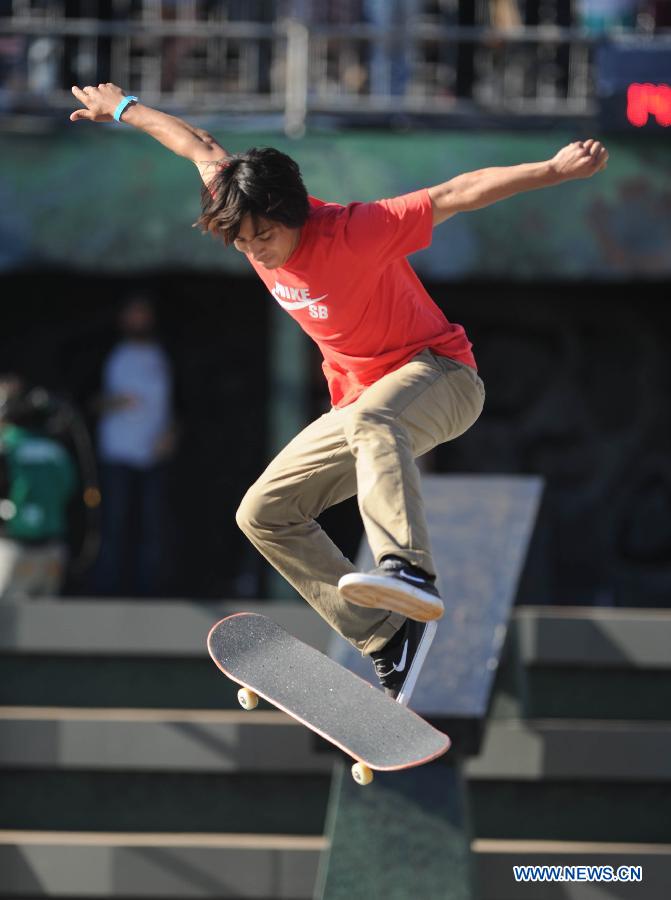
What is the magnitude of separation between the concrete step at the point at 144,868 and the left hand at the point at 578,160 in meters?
4.04

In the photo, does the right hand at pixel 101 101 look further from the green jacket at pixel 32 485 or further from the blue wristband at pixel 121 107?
the green jacket at pixel 32 485

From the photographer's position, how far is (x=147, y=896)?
7.71 meters

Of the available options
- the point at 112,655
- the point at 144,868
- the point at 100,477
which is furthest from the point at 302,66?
the point at 144,868

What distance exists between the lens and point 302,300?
527cm

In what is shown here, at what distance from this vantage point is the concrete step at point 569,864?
6.65m

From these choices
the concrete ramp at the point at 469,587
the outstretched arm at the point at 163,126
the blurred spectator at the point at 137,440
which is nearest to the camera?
the outstretched arm at the point at 163,126

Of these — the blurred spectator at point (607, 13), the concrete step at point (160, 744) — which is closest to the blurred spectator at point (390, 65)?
the blurred spectator at point (607, 13)

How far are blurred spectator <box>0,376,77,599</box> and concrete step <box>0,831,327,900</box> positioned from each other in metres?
1.56

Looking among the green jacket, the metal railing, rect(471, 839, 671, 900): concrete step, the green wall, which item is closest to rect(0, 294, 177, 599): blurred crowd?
the green jacket

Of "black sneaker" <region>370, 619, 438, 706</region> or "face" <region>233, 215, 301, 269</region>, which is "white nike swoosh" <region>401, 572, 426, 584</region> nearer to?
"black sneaker" <region>370, 619, 438, 706</region>

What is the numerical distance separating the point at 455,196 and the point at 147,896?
4239 millimetres

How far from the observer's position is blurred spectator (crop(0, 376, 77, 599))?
861 centimetres

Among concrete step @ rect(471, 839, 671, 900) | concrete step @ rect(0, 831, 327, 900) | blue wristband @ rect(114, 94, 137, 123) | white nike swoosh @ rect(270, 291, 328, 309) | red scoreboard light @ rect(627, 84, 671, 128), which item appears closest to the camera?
white nike swoosh @ rect(270, 291, 328, 309)

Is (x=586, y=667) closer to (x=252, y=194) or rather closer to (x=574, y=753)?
(x=574, y=753)
